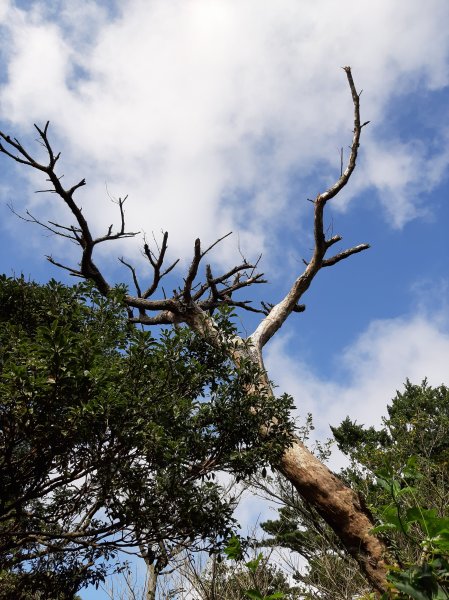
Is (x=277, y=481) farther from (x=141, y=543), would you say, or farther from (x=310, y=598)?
(x=141, y=543)

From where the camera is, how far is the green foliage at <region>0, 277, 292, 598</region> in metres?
4.64

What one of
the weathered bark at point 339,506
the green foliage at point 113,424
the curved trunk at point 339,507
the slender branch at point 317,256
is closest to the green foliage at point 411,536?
the green foliage at point 113,424

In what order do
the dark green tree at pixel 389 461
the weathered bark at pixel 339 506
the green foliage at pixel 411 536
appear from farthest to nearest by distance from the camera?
the dark green tree at pixel 389 461 → the weathered bark at pixel 339 506 → the green foliage at pixel 411 536

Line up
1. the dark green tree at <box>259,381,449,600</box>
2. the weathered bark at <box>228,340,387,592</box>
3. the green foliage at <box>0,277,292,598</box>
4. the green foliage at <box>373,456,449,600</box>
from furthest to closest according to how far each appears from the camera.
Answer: the dark green tree at <box>259,381,449,600</box> < the weathered bark at <box>228,340,387,592</box> < the green foliage at <box>0,277,292,598</box> < the green foliage at <box>373,456,449,600</box>

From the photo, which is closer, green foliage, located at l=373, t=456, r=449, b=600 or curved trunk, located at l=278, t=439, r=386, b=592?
green foliage, located at l=373, t=456, r=449, b=600

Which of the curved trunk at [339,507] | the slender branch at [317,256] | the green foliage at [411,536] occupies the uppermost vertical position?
the slender branch at [317,256]

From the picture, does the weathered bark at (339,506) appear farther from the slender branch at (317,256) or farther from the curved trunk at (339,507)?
the slender branch at (317,256)

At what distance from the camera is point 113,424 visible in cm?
482

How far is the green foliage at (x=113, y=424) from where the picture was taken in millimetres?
4644

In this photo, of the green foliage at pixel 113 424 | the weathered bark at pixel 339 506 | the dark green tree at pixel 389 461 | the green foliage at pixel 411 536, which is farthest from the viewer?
the dark green tree at pixel 389 461

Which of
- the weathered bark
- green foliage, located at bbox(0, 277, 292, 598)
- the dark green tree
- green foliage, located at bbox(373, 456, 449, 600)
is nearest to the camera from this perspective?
green foliage, located at bbox(373, 456, 449, 600)

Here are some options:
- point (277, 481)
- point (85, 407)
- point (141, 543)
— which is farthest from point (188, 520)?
point (277, 481)

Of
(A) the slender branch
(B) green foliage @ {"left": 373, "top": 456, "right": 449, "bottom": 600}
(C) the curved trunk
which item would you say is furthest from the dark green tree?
(B) green foliage @ {"left": 373, "top": 456, "right": 449, "bottom": 600}

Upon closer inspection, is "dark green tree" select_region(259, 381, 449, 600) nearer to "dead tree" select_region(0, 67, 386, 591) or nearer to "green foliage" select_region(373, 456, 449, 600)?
"dead tree" select_region(0, 67, 386, 591)
